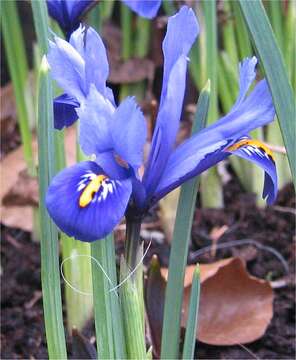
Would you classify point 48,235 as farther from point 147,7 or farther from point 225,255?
point 225,255

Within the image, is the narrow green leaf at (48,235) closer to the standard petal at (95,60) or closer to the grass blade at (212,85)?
the standard petal at (95,60)

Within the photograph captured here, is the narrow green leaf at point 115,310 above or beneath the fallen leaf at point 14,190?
above

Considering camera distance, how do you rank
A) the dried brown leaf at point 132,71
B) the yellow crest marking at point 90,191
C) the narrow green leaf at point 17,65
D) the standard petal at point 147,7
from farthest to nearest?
the dried brown leaf at point 132,71
the narrow green leaf at point 17,65
the standard petal at point 147,7
the yellow crest marking at point 90,191

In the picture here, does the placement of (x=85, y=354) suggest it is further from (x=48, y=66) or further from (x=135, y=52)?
(x=135, y=52)

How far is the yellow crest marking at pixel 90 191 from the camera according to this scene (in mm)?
661

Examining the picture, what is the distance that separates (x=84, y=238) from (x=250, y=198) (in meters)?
1.16

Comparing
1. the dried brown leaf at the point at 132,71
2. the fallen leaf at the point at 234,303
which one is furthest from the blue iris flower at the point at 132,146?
the dried brown leaf at the point at 132,71

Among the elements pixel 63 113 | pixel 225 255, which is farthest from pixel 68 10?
pixel 225 255

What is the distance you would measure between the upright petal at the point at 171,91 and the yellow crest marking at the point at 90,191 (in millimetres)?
100

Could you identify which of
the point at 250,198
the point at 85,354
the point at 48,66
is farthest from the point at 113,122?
the point at 250,198

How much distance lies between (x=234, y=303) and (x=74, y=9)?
60 cm

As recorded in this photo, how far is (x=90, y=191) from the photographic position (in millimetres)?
668

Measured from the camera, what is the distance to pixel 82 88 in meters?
0.76

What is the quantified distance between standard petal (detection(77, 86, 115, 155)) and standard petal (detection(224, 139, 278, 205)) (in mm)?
137
